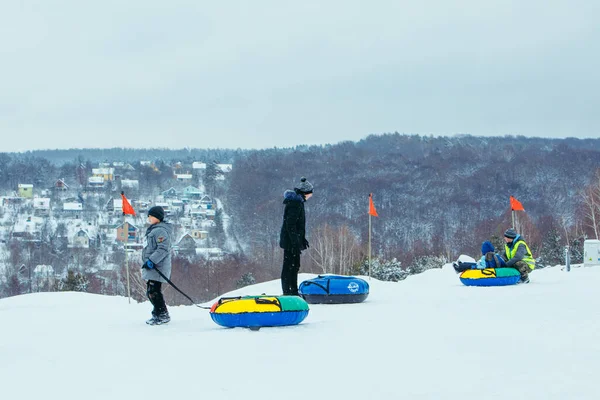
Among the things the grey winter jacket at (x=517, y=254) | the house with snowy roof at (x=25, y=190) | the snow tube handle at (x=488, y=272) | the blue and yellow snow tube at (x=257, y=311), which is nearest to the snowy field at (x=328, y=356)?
the blue and yellow snow tube at (x=257, y=311)

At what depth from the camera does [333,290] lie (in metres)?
11.0

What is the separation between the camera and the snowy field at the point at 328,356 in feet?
15.6

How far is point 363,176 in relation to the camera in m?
147

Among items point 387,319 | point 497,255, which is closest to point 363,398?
point 387,319

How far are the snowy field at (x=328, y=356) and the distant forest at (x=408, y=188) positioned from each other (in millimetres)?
60063

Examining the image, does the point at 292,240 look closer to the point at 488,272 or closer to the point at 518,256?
the point at 488,272

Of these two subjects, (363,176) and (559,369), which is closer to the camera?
(559,369)

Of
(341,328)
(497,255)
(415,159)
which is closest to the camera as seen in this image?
(341,328)

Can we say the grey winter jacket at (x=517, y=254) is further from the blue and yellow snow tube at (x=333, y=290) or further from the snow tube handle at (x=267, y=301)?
the snow tube handle at (x=267, y=301)

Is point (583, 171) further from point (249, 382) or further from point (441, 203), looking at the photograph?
point (249, 382)

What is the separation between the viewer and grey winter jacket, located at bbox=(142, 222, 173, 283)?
8500 millimetres

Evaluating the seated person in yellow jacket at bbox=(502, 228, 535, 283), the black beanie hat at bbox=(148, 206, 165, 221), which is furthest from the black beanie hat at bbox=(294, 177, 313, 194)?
the seated person in yellow jacket at bbox=(502, 228, 535, 283)

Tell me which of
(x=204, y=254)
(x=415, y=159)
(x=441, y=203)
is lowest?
(x=204, y=254)

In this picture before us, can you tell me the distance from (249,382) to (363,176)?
14275 centimetres
